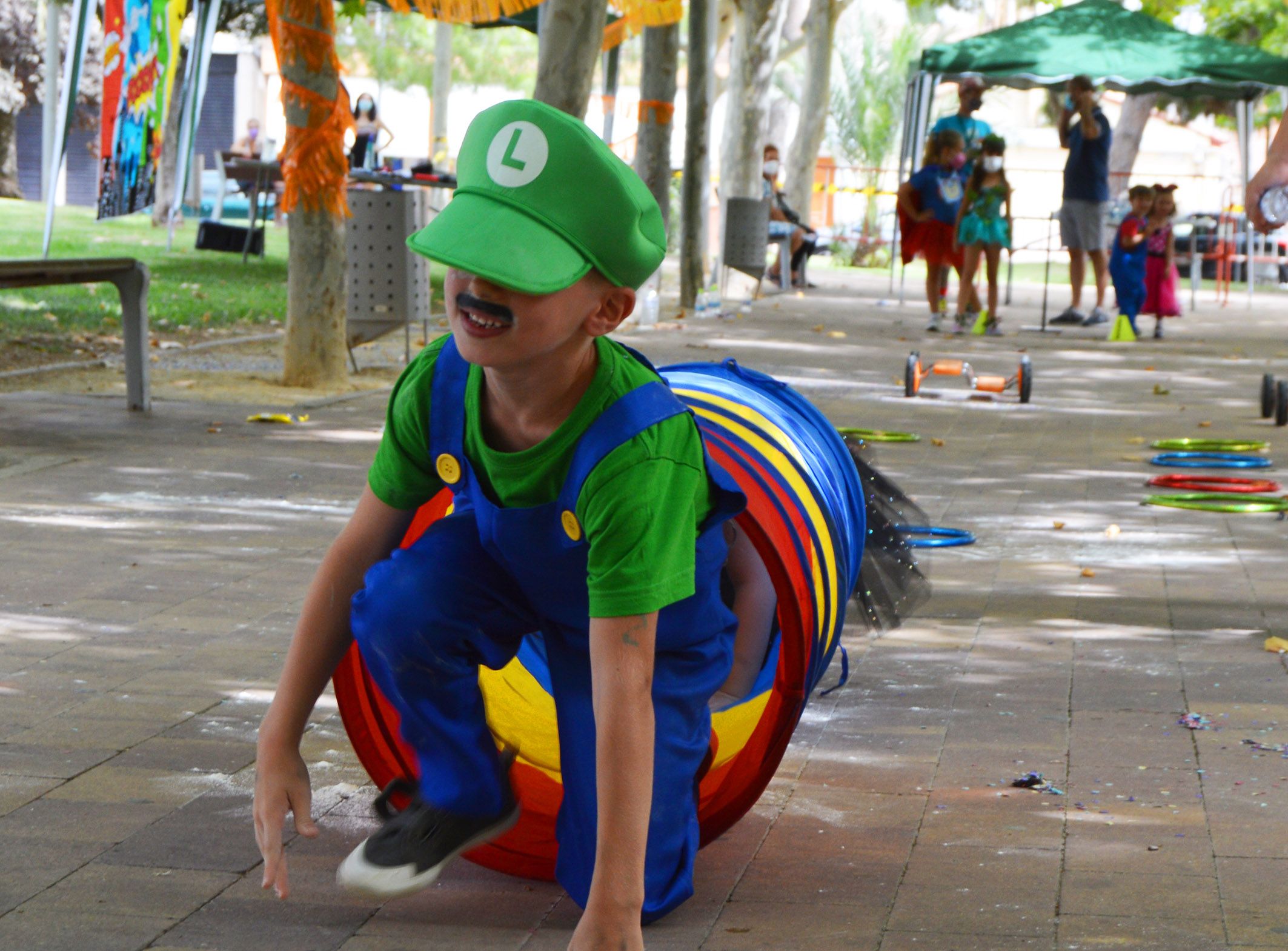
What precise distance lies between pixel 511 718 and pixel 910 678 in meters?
1.49

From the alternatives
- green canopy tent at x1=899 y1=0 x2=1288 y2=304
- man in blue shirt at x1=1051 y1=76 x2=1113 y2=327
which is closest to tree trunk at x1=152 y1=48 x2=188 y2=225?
green canopy tent at x1=899 y1=0 x2=1288 y2=304

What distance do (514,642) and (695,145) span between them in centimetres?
1714

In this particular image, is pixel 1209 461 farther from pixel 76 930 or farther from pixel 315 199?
pixel 76 930

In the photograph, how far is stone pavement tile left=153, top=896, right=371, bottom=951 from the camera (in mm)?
2982

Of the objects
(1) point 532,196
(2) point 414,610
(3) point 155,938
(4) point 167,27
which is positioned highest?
(4) point 167,27

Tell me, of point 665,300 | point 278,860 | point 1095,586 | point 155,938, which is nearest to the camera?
point 278,860

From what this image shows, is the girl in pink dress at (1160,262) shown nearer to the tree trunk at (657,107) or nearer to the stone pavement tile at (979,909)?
the tree trunk at (657,107)

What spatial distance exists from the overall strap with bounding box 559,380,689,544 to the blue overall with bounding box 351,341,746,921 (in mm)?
26

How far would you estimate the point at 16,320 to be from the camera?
1477 centimetres

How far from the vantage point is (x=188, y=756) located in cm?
404

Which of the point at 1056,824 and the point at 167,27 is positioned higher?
the point at 167,27

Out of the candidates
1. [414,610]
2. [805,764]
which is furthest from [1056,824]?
[414,610]

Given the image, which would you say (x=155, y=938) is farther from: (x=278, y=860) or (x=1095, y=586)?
(x=1095, y=586)

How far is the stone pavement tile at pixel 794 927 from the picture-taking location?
3.03 m
